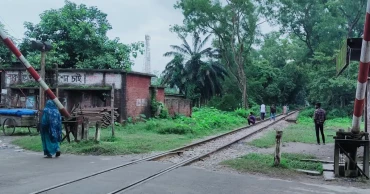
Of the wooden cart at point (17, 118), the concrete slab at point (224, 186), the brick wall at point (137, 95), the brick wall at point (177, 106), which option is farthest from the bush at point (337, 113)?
the concrete slab at point (224, 186)

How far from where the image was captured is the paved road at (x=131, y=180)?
7406 mm

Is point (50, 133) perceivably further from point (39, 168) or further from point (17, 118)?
point (17, 118)

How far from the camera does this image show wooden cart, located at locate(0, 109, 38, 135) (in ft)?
60.2

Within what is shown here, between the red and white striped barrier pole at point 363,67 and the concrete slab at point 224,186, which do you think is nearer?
the concrete slab at point 224,186

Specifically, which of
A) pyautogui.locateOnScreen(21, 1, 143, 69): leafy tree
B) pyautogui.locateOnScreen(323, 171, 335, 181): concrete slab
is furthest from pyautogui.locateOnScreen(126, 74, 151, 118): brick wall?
pyautogui.locateOnScreen(323, 171, 335, 181): concrete slab

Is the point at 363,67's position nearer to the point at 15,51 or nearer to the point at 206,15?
the point at 15,51

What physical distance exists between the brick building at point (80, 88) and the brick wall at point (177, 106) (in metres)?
6.12

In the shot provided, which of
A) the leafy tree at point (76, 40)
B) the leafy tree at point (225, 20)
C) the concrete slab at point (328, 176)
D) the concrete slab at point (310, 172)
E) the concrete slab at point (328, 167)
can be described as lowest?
the concrete slab at point (310, 172)

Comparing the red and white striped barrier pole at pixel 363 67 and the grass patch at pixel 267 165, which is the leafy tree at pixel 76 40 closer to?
the grass patch at pixel 267 165

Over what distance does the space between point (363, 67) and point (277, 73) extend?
62827mm

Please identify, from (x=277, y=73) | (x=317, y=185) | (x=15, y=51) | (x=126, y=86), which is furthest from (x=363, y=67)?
(x=277, y=73)

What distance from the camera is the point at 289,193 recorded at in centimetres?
758

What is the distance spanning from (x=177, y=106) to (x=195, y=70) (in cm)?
1735

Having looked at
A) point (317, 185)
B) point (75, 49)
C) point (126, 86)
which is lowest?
point (317, 185)
